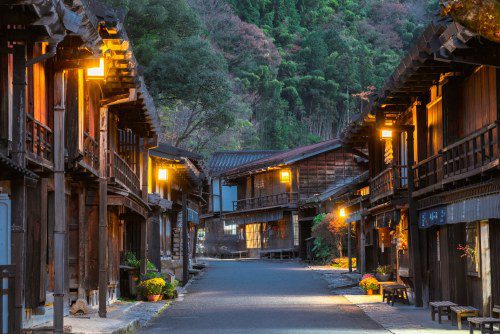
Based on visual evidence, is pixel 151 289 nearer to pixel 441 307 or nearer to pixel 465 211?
pixel 441 307

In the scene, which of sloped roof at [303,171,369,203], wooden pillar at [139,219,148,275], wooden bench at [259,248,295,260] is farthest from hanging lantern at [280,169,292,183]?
wooden pillar at [139,219,148,275]

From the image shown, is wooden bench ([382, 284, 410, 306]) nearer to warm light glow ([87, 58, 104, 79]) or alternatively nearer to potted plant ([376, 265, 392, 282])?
potted plant ([376, 265, 392, 282])

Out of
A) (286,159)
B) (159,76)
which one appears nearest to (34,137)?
(159,76)

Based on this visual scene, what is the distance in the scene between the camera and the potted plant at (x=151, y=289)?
98.4ft

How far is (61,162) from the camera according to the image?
53.6 feet

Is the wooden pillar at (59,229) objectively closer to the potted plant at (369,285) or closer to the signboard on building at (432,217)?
the signboard on building at (432,217)

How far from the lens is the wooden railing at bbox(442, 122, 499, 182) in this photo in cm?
1889

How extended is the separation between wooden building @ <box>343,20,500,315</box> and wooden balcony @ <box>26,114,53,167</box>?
7.61 metres

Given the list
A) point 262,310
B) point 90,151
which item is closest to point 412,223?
point 262,310

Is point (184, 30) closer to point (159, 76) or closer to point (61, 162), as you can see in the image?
point (159, 76)

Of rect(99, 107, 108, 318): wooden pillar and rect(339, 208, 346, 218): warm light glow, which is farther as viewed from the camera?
rect(339, 208, 346, 218): warm light glow

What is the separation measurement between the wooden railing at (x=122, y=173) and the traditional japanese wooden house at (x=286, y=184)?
118 feet

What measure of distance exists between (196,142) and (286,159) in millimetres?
6709

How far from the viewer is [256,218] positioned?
253 feet
